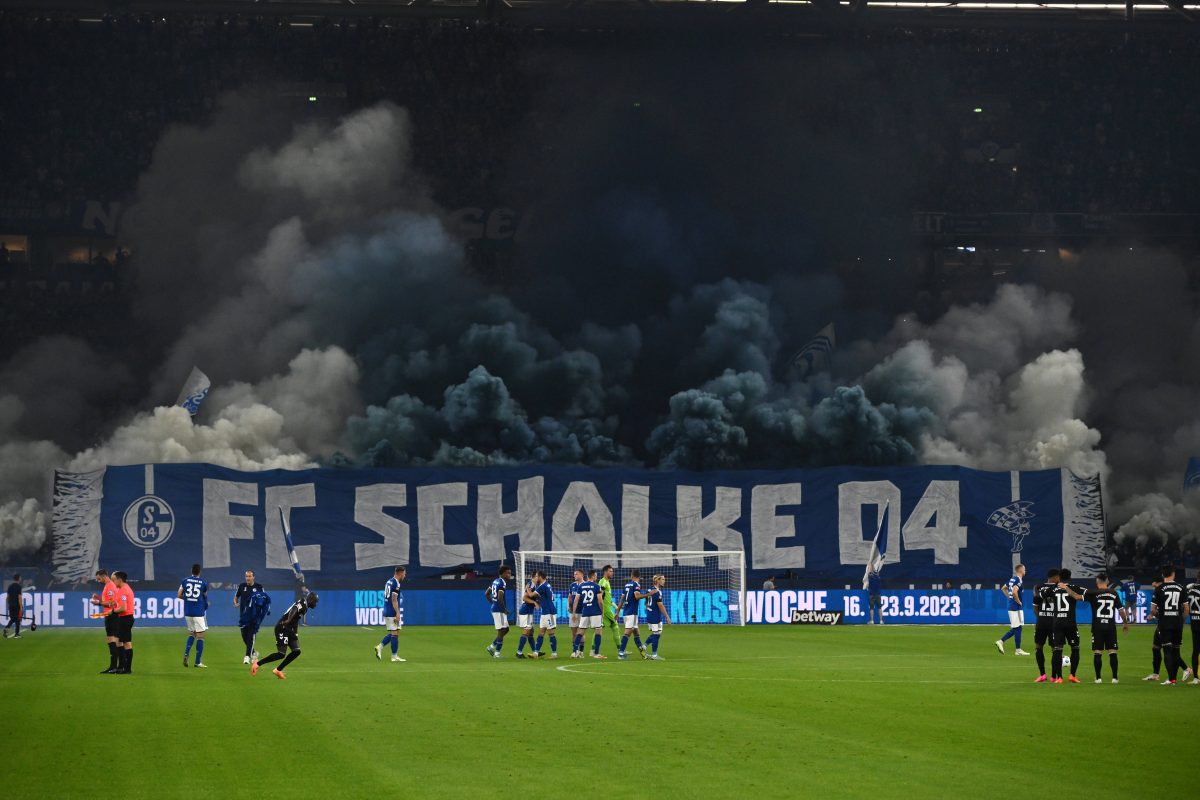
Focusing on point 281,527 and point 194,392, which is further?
point 194,392

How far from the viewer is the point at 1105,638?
27250 mm

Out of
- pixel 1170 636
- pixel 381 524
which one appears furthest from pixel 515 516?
pixel 1170 636

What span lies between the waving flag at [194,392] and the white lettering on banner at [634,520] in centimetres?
2260

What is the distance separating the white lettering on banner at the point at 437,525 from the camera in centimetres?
Answer: 6016

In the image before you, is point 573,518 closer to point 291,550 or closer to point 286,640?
point 291,550

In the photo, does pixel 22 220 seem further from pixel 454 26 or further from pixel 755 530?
pixel 755 530

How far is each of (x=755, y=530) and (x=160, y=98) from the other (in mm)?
38688

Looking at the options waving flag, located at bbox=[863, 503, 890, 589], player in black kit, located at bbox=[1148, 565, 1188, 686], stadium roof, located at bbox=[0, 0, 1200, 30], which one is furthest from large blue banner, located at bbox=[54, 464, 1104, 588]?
player in black kit, located at bbox=[1148, 565, 1188, 686]

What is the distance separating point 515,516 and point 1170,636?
3610cm

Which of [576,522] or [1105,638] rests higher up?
[576,522]

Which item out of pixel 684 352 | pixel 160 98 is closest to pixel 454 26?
pixel 160 98

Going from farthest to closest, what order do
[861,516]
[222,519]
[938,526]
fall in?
[938,526] → [861,516] → [222,519]

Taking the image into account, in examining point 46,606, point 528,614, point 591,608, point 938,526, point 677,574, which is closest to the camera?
point 591,608

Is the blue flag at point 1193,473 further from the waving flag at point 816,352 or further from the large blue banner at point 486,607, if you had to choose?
the waving flag at point 816,352
